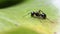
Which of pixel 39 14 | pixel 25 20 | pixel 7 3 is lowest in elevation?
pixel 25 20

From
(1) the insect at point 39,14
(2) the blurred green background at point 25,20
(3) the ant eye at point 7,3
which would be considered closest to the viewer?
(2) the blurred green background at point 25,20

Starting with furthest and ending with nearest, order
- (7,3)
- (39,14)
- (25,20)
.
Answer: (7,3), (39,14), (25,20)

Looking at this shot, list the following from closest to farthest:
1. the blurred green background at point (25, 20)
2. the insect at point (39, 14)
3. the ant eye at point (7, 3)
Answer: the blurred green background at point (25, 20), the insect at point (39, 14), the ant eye at point (7, 3)

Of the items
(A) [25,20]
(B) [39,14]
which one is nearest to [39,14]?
(B) [39,14]

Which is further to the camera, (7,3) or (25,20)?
(7,3)

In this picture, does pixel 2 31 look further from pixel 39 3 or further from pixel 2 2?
pixel 39 3

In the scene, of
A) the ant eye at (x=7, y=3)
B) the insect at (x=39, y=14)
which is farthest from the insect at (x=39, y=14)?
the ant eye at (x=7, y=3)

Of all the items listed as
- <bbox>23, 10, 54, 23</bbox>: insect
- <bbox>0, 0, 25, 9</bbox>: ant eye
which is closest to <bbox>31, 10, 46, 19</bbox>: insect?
<bbox>23, 10, 54, 23</bbox>: insect

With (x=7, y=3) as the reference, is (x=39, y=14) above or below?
below

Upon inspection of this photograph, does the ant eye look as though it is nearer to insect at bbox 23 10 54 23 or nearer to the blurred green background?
the blurred green background

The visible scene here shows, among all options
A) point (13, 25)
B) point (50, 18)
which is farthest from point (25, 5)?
point (13, 25)

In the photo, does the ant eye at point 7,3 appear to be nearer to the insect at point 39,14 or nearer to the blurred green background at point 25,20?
the blurred green background at point 25,20

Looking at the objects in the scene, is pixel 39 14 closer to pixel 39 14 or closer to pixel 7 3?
pixel 39 14
